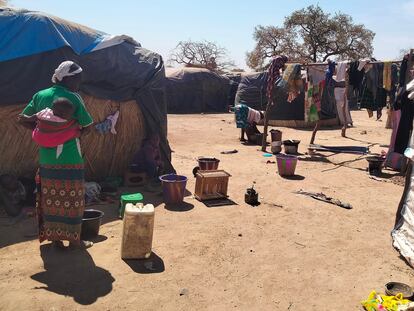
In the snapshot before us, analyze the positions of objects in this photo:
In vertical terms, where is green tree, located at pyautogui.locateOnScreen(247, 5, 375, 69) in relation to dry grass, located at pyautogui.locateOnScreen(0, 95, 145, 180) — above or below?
above

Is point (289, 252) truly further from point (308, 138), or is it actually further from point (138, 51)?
point (308, 138)

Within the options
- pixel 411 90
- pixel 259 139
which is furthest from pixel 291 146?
pixel 411 90

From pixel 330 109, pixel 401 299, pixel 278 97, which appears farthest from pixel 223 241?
pixel 330 109

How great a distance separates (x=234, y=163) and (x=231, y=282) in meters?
5.63

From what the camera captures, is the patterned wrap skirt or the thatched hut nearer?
the patterned wrap skirt

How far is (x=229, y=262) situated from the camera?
4336mm

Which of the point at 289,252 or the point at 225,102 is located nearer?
the point at 289,252

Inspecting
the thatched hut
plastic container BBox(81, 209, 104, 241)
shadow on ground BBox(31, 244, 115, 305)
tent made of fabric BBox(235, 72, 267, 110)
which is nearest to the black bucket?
the thatched hut

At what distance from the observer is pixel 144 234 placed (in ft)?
13.7

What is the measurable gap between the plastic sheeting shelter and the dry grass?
1392 cm

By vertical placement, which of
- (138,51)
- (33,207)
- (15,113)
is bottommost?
(33,207)

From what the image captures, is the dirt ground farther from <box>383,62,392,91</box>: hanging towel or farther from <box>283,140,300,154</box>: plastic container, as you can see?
<box>383,62,392,91</box>: hanging towel

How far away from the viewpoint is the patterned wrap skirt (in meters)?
4.06

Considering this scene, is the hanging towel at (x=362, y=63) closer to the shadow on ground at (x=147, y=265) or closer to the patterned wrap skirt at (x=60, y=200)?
the shadow on ground at (x=147, y=265)
